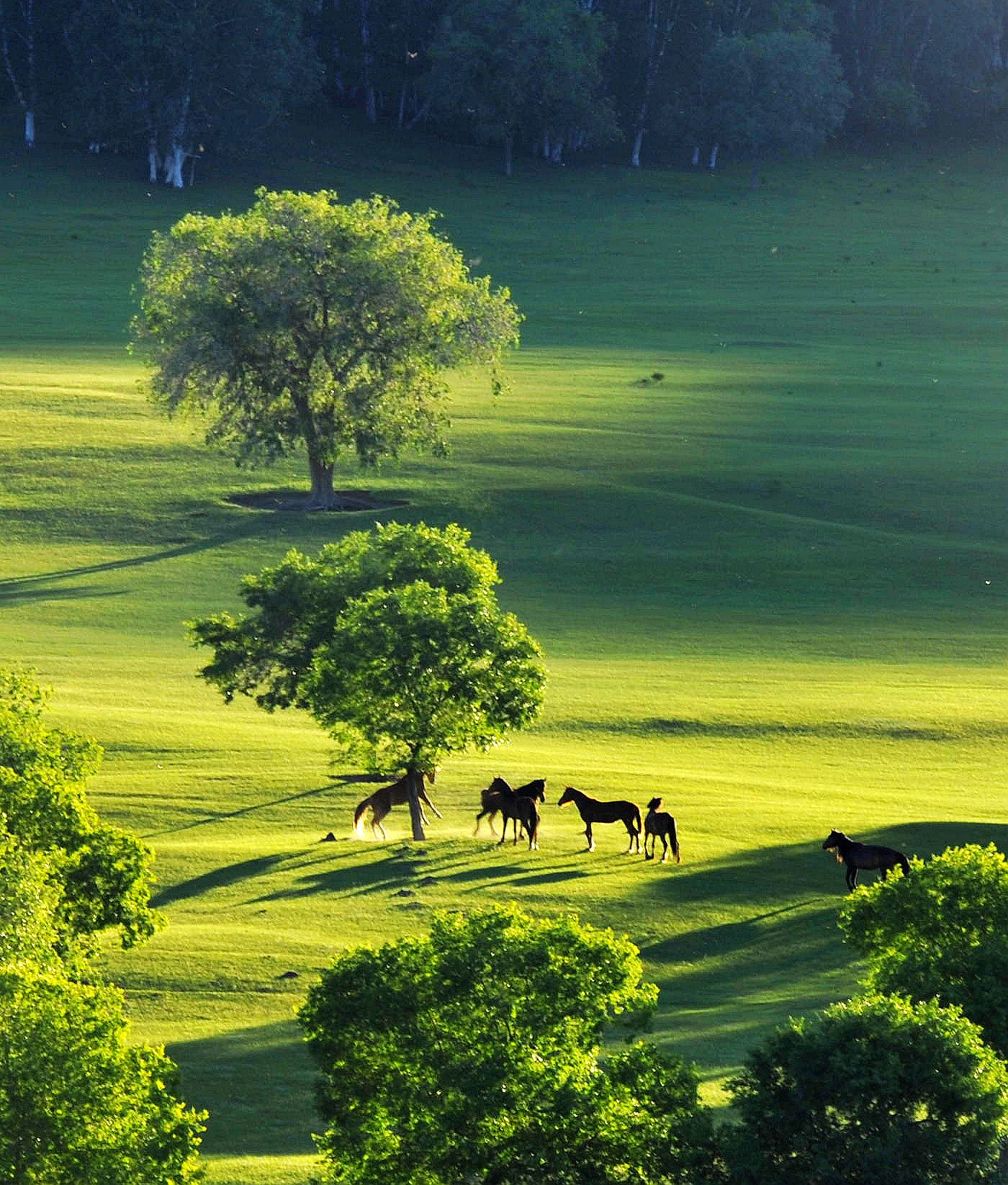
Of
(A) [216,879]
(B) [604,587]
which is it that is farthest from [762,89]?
(A) [216,879]

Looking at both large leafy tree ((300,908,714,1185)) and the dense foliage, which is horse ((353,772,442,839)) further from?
large leafy tree ((300,908,714,1185))

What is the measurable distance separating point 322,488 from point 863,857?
41346 mm

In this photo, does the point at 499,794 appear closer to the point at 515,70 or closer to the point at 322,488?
the point at 322,488

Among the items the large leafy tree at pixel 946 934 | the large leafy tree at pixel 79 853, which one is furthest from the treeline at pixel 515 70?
the large leafy tree at pixel 946 934

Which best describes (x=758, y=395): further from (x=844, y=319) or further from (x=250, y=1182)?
(x=250, y=1182)

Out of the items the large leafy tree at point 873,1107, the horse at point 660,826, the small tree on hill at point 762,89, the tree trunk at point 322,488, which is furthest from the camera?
the small tree on hill at point 762,89

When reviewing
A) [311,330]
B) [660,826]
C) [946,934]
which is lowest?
[660,826]

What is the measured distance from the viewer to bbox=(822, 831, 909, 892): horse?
3288 centimetres

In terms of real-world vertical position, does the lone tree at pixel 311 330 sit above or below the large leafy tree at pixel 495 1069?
above

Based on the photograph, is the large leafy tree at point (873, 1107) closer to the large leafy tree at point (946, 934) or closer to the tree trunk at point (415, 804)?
the large leafy tree at point (946, 934)

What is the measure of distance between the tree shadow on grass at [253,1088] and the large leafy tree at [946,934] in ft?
23.6

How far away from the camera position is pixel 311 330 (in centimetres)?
6969

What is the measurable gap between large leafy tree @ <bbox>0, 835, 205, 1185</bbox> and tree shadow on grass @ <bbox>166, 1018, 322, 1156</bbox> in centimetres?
389

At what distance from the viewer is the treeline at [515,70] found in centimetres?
13400
